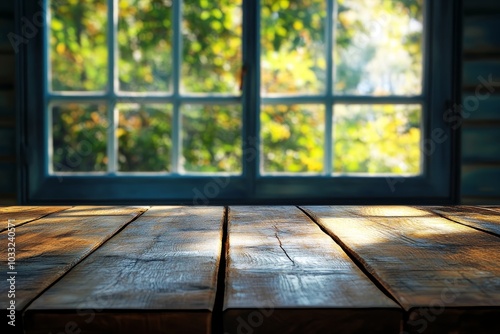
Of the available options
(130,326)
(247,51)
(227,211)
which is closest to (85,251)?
(130,326)

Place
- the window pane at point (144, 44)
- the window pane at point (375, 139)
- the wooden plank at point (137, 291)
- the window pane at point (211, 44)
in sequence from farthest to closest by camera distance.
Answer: the window pane at point (144, 44) < the window pane at point (375, 139) < the window pane at point (211, 44) < the wooden plank at point (137, 291)

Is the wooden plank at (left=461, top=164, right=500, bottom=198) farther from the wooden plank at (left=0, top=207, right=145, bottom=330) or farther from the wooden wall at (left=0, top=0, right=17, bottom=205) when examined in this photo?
the wooden wall at (left=0, top=0, right=17, bottom=205)

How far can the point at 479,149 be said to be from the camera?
7.59 feet

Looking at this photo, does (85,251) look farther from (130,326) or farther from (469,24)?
(469,24)

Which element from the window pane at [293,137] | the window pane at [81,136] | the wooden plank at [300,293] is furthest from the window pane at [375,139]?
the wooden plank at [300,293]

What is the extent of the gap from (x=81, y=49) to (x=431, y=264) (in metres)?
4.14

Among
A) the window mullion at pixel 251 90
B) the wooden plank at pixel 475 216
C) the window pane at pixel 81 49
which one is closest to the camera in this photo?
the wooden plank at pixel 475 216

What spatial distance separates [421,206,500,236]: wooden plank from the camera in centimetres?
115

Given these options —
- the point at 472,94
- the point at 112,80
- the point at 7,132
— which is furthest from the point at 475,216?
the point at 7,132

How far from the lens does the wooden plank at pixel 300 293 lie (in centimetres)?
54

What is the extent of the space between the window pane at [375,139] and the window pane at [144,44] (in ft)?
3.26

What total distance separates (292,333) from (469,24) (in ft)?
6.70

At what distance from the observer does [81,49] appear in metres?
4.48

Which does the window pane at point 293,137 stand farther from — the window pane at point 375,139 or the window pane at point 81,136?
the window pane at point 81,136
